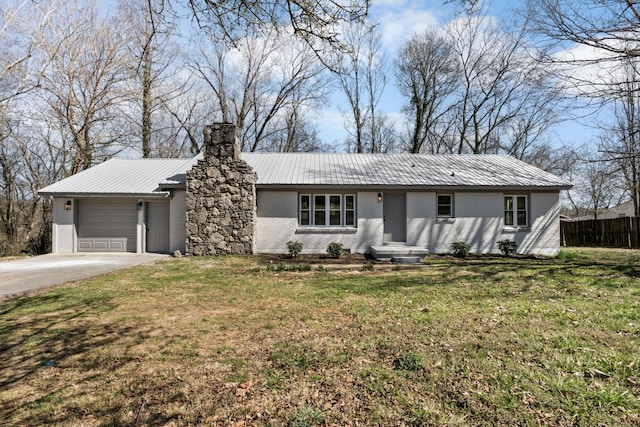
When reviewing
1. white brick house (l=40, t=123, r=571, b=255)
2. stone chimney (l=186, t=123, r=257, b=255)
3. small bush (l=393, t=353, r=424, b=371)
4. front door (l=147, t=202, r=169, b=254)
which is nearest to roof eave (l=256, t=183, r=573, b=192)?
white brick house (l=40, t=123, r=571, b=255)

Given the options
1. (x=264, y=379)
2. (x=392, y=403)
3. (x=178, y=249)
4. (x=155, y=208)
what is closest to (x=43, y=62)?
(x=155, y=208)

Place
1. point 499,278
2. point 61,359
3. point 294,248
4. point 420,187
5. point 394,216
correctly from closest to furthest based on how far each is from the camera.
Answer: point 61,359
point 499,278
point 294,248
point 420,187
point 394,216

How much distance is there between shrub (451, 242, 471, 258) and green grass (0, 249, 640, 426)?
575 cm

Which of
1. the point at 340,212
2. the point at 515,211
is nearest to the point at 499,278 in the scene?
the point at 340,212

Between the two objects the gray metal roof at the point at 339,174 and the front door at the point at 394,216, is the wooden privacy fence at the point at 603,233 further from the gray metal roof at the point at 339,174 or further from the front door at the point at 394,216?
the front door at the point at 394,216

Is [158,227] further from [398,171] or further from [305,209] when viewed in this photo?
[398,171]

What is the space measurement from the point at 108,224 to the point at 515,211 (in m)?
17.3

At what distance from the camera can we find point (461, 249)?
12508mm

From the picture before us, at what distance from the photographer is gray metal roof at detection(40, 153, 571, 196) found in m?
12.9

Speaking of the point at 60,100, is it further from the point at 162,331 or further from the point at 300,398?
the point at 300,398

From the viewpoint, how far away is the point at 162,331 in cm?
438

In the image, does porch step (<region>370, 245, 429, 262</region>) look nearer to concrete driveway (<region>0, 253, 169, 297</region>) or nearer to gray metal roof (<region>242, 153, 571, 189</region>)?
gray metal roof (<region>242, 153, 571, 189</region>)

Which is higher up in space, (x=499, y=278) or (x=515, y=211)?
(x=515, y=211)

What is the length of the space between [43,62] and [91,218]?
747 cm
